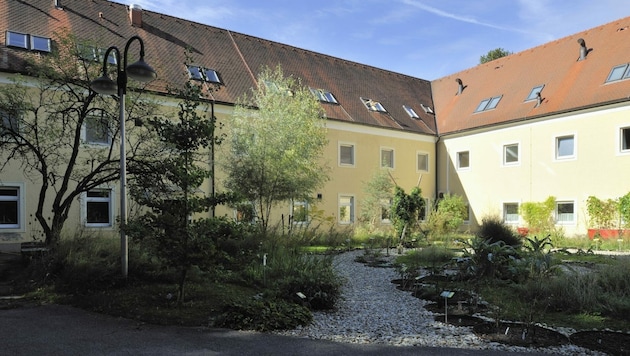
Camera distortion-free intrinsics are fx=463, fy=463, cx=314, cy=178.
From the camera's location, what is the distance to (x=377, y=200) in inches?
910

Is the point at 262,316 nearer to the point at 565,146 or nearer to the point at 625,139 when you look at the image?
the point at 625,139

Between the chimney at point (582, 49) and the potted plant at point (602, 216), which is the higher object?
the chimney at point (582, 49)

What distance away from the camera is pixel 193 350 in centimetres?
501

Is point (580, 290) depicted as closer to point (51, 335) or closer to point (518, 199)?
point (51, 335)

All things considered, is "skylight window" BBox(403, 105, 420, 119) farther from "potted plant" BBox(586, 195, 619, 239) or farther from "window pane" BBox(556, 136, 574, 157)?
"potted plant" BBox(586, 195, 619, 239)

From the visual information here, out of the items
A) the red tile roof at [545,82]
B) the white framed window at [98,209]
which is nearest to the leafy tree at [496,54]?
the red tile roof at [545,82]

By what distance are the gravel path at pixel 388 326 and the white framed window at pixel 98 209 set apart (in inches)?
472

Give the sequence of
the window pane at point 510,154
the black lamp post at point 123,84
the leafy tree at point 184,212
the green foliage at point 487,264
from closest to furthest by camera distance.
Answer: the leafy tree at point 184,212 < the black lamp post at point 123,84 < the green foliage at point 487,264 < the window pane at point 510,154

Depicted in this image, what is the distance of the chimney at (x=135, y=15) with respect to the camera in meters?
20.8

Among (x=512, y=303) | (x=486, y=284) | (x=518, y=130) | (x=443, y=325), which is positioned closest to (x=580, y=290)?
(x=512, y=303)

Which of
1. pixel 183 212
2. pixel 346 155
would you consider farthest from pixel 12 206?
pixel 346 155

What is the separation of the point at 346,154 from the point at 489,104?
28.5 feet

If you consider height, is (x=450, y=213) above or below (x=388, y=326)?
above

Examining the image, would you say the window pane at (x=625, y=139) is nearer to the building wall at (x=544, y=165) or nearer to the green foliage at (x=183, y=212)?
the building wall at (x=544, y=165)
